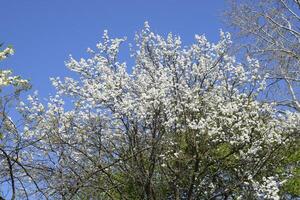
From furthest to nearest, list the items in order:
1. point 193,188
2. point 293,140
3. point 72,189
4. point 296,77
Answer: point 296,77 → point 293,140 → point 193,188 → point 72,189

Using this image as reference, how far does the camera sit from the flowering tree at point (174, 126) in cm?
1031

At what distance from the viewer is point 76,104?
1137 centimetres

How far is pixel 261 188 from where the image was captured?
998cm

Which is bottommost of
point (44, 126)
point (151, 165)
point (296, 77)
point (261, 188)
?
point (261, 188)

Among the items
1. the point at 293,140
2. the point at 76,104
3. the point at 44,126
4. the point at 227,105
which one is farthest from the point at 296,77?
the point at 44,126

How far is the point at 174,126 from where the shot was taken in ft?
35.2

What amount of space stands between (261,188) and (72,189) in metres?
5.42

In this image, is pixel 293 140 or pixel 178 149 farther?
pixel 293 140

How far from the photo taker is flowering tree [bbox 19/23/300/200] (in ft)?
33.8

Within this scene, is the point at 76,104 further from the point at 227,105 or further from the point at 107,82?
the point at 227,105

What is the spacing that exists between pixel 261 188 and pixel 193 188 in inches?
55.3

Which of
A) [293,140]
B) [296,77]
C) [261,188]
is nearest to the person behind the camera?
[261,188]

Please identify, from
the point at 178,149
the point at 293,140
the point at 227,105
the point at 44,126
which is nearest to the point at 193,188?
the point at 178,149

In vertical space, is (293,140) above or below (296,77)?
below
